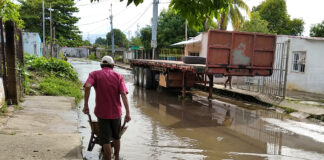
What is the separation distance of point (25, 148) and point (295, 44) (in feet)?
45.7

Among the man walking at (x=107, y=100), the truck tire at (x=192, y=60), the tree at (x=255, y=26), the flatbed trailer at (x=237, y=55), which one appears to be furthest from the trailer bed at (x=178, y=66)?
the tree at (x=255, y=26)

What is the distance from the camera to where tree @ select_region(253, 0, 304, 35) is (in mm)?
34062

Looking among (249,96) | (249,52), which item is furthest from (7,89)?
(249,96)

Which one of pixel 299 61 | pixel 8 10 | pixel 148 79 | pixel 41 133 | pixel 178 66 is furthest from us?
pixel 148 79

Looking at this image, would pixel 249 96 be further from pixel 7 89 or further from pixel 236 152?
pixel 7 89

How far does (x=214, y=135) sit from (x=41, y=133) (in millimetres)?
3596

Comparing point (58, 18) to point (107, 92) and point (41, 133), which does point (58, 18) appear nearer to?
point (41, 133)

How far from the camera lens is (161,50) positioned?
32.0 meters

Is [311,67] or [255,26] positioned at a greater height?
[255,26]

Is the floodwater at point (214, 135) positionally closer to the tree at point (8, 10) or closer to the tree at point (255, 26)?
the tree at point (8, 10)

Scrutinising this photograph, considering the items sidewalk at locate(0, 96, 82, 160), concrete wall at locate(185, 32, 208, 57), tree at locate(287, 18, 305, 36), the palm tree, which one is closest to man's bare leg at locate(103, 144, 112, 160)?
sidewalk at locate(0, 96, 82, 160)

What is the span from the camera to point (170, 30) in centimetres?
3161

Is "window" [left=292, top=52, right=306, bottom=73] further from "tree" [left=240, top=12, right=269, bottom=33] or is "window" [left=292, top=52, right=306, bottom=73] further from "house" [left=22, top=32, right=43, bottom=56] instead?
"house" [left=22, top=32, right=43, bottom=56]

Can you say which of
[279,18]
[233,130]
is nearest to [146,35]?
[279,18]
